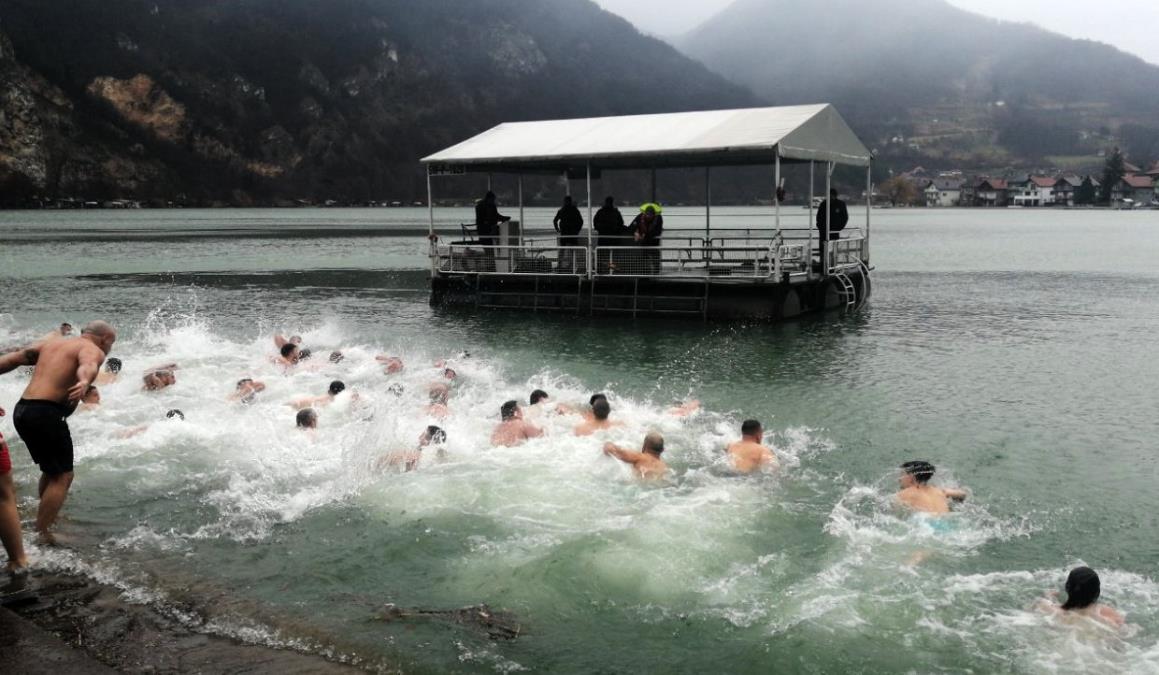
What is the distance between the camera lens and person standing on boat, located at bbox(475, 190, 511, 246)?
89.2ft

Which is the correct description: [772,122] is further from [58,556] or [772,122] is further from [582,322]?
[58,556]

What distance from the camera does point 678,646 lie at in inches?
284

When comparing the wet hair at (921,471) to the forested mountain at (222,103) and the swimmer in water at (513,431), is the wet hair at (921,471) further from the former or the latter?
the forested mountain at (222,103)

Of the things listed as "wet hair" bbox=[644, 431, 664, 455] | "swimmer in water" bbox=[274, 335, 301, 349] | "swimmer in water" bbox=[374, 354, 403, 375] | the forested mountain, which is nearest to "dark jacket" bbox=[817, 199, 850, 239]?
"swimmer in water" bbox=[374, 354, 403, 375]

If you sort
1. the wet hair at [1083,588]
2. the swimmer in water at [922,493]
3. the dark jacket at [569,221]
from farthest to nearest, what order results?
1. the dark jacket at [569,221]
2. the swimmer in water at [922,493]
3. the wet hair at [1083,588]

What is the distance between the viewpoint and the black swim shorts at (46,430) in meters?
8.02

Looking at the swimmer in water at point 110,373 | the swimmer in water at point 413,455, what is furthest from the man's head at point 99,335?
the swimmer in water at point 110,373

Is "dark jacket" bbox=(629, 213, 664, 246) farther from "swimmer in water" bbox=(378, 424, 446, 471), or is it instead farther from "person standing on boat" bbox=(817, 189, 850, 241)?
"swimmer in water" bbox=(378, 424, 446, 471)

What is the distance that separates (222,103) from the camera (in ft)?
502

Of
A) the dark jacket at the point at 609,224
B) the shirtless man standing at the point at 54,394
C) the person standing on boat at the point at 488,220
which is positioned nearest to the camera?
the shirtless man standing at the point at 54,394

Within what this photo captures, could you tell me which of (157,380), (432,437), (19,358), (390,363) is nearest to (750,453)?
(432,437)

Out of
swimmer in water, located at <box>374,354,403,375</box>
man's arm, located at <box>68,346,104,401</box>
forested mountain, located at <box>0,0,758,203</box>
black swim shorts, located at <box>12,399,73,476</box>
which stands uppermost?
forested mountain, located at <box>0,0,758,203</box>

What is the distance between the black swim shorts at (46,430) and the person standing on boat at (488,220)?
1919cm

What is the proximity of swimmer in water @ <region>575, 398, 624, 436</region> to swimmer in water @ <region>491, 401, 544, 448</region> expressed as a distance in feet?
1.87
